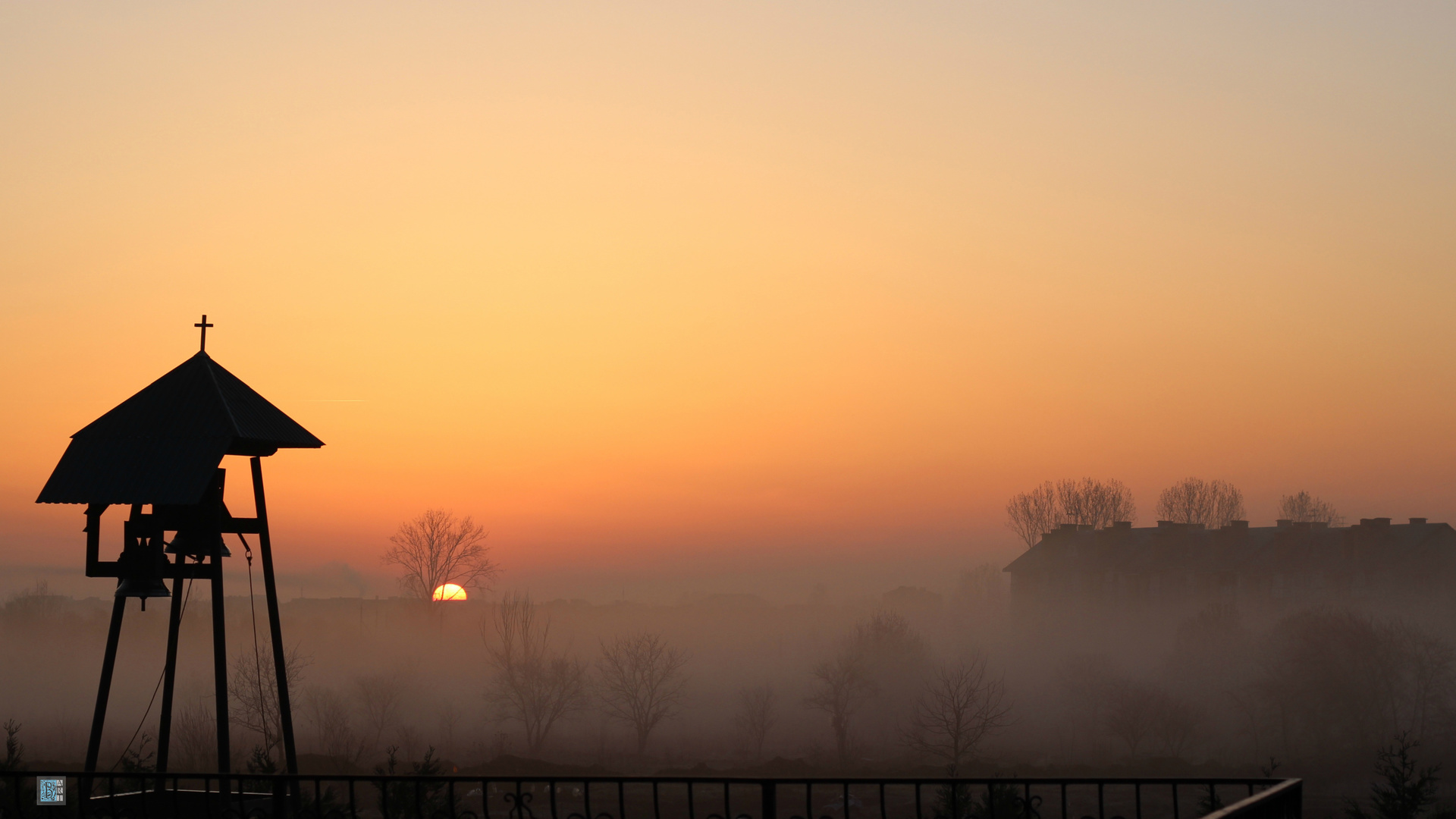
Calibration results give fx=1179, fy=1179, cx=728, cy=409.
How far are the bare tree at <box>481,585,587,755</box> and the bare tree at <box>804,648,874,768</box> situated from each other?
20.4 meters

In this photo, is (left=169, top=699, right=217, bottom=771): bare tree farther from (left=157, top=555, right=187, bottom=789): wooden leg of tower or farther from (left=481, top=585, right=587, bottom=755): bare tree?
(left=157, top=555, right=187, bottom=789): wooden leg of tower

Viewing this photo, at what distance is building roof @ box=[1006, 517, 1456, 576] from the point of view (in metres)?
85.1

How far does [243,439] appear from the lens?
16094 millimetres

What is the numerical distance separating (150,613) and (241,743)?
56.0 m

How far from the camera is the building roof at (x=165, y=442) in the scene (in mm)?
15641

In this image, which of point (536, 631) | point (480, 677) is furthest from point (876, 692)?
point (480, 677)

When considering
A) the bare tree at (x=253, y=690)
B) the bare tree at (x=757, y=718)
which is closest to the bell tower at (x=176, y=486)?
the bare tree at (x=253, y=690)

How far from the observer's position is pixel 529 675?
327 feet

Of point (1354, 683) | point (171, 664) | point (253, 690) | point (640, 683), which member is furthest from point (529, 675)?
point (171, 664)

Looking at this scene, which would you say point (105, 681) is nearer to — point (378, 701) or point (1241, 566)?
point (1241, 566)

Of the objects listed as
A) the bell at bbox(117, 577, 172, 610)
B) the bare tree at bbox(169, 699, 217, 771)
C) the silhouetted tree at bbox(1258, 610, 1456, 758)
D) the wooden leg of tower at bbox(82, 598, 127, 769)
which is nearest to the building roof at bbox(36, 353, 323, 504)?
the bell at bbox(117, 577, 172, 610)

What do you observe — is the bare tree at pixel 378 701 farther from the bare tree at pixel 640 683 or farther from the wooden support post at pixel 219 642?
the wooden support post at pixel 219 642

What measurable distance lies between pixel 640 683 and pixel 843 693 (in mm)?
18150

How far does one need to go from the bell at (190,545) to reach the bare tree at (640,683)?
84.0 metres
